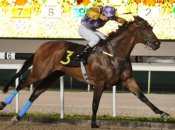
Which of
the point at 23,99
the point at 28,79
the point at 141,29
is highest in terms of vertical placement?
the point at 141,29

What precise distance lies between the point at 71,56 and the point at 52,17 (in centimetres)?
838

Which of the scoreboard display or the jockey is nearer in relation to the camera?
the jockey

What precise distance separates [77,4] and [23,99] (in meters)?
4.62

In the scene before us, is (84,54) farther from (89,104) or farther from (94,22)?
(89,104)

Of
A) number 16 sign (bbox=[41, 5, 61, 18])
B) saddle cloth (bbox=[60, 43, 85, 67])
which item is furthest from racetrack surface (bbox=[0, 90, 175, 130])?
number 16 sign (bbox=[41, 5, 61, 18])

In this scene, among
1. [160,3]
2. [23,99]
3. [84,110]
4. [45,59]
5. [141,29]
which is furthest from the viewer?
[160,3]

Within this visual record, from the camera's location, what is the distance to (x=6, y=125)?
8102mm

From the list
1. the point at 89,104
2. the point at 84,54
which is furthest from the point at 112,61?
the point at 89,104

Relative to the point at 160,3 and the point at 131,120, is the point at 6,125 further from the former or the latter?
the point at 160,3

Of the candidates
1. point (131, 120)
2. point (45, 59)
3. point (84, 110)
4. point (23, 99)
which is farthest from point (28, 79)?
point (23, 99)

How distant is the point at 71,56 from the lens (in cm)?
829

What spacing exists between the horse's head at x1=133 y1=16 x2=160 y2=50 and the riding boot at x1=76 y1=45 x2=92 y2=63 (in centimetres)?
70

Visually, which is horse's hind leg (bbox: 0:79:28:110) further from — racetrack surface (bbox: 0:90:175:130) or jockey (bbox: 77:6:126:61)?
jockey (bbox: 77:6:126:61)

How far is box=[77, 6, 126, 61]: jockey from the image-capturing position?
317 inches
